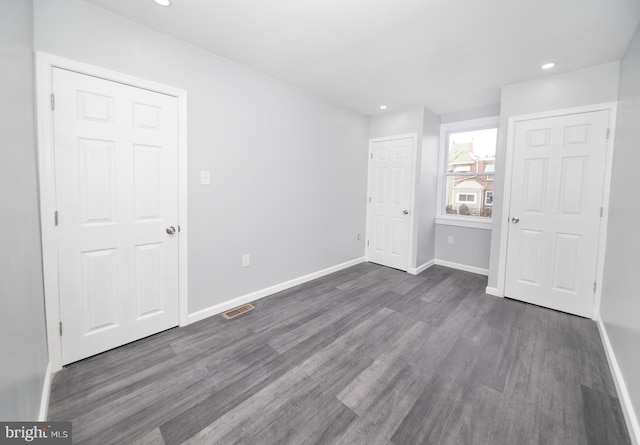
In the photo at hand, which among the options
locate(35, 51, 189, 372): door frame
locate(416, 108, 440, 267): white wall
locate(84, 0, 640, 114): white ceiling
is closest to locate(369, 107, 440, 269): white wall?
locate(416, 108, 440, 267): white wall

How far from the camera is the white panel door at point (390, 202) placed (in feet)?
13.1

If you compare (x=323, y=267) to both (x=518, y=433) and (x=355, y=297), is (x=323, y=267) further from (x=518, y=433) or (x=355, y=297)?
(x=518, y=433)

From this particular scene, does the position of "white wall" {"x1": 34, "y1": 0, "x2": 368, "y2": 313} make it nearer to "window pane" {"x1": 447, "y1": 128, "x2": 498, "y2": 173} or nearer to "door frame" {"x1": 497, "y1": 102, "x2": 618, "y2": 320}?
"window pane" {"x1": 447, "y1": 128, "x2": 498, "y2": 173}

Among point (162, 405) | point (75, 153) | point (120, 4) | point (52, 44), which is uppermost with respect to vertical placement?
point (120, 4)

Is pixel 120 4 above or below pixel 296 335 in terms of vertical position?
above

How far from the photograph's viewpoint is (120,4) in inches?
71.1

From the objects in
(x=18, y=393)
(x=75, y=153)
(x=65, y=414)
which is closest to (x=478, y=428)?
(x=18, y=393)

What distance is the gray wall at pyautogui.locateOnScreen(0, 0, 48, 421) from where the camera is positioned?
0.98 m

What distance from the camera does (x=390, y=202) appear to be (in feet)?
13.8

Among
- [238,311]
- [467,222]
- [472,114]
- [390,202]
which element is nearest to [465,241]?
[467,222]

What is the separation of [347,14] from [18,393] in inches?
108

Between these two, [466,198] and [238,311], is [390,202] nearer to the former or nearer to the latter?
[466,198]

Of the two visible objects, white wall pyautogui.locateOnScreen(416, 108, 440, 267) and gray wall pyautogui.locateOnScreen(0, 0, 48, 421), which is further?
white wall pyautogui.locateOnScreen(416, 108, 440, 267)

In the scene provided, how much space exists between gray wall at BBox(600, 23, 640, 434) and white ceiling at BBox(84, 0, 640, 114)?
0.41 metres
